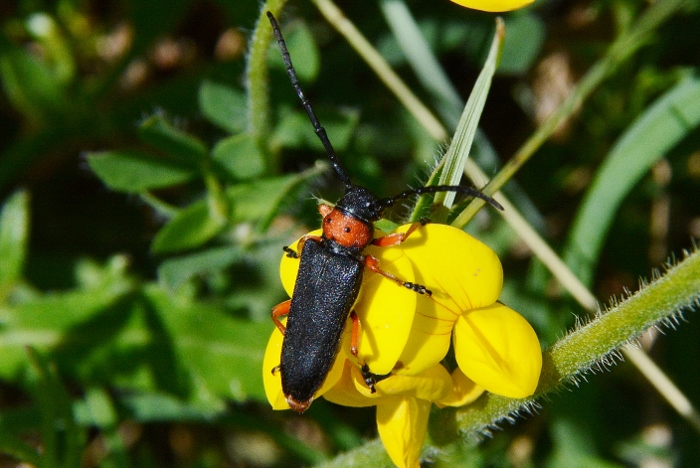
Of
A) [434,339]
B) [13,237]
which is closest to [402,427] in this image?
[434,339]

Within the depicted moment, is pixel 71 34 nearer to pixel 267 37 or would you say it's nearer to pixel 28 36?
pixel 28 36

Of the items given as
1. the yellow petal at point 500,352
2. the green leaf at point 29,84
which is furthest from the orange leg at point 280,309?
the green leaf at point 29,84

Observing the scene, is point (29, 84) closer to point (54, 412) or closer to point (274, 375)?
point (54, 412)

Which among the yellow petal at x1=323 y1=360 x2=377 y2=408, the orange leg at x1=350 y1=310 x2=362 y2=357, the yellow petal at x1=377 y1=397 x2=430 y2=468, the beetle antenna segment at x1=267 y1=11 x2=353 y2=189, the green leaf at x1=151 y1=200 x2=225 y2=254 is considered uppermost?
the beetle antenna segment at x1=267 y1=11 x2=353 y2=189

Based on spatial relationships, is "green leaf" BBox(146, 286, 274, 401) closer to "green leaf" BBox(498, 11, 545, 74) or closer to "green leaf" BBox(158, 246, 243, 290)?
"green leaf" BBox(158, 246, 243, 290)

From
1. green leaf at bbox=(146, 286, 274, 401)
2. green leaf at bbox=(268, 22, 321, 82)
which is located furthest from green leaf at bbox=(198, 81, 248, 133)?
green leaf at bbox=(146, 286, 274, 401)

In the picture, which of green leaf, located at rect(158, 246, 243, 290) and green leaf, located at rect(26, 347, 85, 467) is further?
→ green leaf, located at rect(158, 246, 243, 290)

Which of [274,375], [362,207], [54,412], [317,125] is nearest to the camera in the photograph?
[274,375]

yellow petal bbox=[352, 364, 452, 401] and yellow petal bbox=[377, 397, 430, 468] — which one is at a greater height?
yellow petal bbox=[352, 364, 452, 401]
